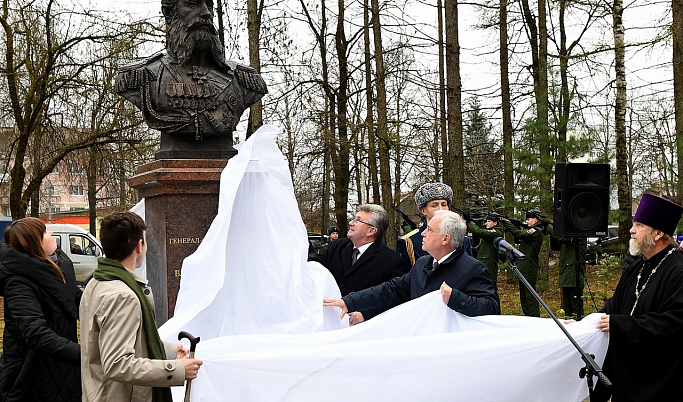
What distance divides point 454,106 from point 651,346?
34.8 ft

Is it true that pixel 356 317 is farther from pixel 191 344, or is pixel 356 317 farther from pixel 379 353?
pixel 191 344

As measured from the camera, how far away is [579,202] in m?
8.26

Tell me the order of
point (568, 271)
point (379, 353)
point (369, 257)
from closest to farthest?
point (379, 353), point (369, 257), point (568, 271)

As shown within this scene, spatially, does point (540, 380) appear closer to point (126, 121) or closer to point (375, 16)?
point (375, 16)

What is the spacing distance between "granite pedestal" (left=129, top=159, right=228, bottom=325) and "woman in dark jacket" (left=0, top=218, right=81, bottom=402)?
5.41 feet

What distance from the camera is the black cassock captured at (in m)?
4.27

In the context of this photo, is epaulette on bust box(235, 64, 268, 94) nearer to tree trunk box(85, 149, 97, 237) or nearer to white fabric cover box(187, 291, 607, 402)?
white fabric cover box(187, 291, 607, 402)

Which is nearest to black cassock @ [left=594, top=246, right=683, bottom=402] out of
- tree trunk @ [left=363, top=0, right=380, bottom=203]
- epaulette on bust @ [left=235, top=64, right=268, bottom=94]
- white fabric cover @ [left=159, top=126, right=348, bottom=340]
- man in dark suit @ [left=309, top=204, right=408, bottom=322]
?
white fabric cover @ [left=159, top=126, right=348, bottom=340]

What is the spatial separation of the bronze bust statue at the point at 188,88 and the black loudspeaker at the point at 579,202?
142 inches

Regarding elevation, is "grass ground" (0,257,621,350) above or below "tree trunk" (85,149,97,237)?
below

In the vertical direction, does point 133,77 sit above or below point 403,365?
above

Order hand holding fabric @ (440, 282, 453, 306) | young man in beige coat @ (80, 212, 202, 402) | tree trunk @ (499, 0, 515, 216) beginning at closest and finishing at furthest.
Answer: young man in beige coat @ (80, 212, 202, 402) → hand holding fabric @ (440, 282, 453, 306) → tree trunk @ (499, 0, 515, 216)

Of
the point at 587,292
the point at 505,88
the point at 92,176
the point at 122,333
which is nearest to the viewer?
the point at 122,333

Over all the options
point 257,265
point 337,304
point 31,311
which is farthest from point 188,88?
point 31,311
